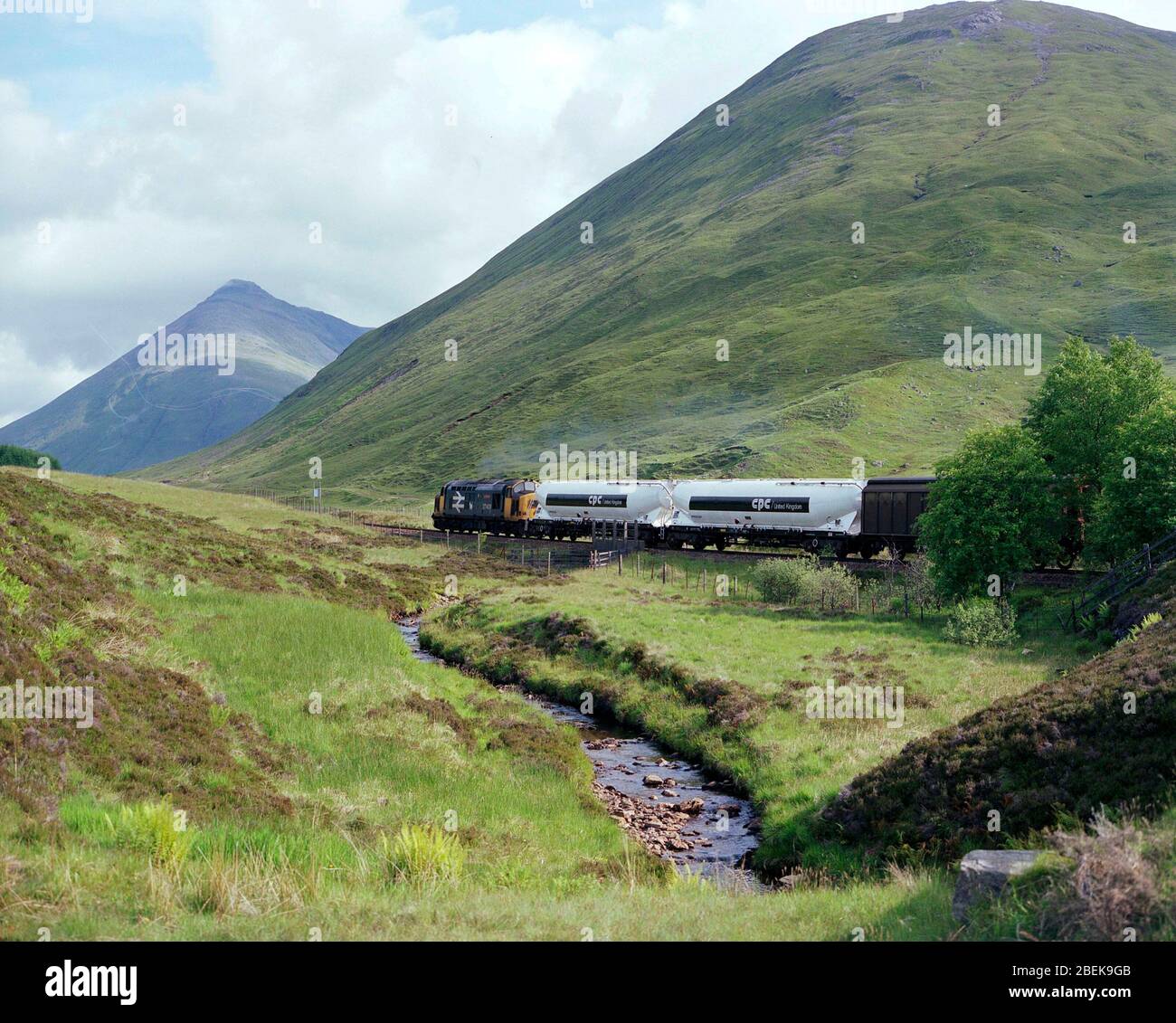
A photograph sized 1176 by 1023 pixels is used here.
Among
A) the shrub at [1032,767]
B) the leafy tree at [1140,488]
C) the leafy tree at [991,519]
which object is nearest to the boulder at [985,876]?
the shrub at [1032,767]

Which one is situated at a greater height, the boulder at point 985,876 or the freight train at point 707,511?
the freight train at point 707,511

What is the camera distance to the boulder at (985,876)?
9273mm

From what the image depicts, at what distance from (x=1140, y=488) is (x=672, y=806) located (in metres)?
25.3

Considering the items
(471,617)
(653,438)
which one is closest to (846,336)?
(653,438)

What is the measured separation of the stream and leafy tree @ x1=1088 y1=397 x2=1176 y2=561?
22.1 meters

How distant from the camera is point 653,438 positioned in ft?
412

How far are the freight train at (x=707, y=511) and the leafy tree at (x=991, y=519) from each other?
8678 mm

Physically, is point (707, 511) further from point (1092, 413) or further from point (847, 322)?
point (847, 322)

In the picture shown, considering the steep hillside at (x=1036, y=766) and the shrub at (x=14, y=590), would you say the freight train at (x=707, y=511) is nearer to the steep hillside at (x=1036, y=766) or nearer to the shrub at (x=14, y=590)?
the steep hillside at (x=1036, y=766)

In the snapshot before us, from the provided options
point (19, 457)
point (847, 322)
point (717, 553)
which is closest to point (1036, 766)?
point (717, 553)

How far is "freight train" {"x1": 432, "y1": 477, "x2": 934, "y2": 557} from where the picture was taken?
52156mm

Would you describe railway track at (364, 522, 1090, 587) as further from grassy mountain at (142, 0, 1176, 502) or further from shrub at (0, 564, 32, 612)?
shrub at (0, 564, 32, 612)
